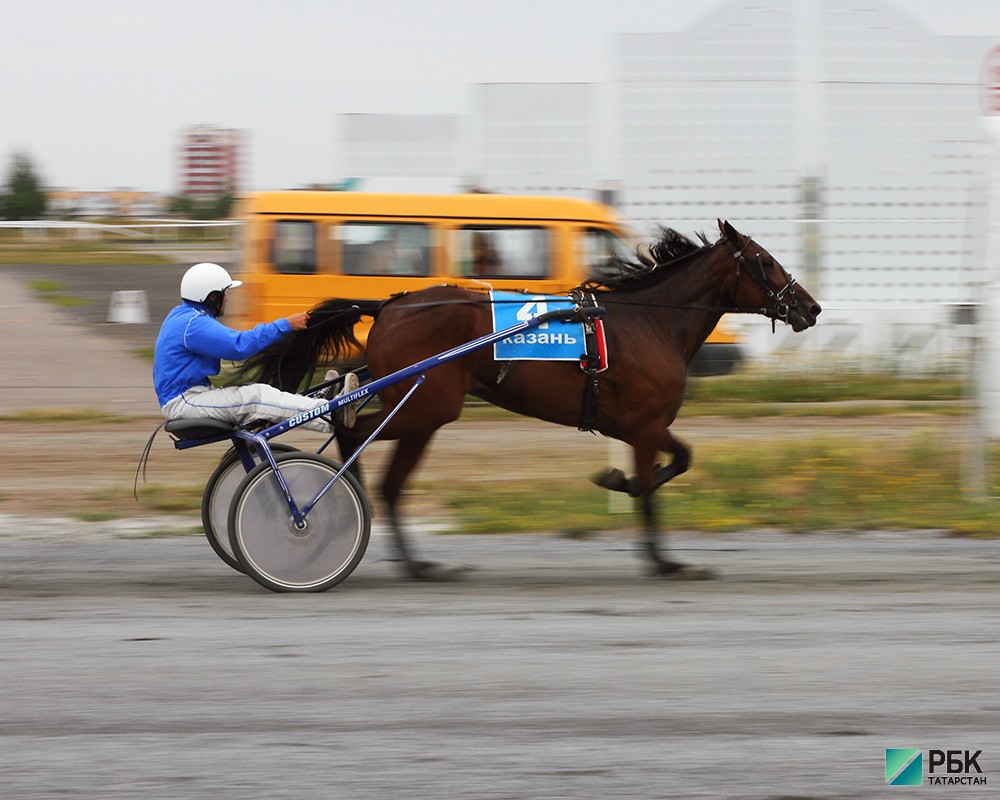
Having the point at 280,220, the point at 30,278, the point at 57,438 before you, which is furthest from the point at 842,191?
the point at 30,278

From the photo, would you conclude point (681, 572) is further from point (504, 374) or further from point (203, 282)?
point (203, 282)

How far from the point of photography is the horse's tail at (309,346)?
712 cm

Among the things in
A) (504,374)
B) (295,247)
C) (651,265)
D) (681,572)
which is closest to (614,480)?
(681,572)

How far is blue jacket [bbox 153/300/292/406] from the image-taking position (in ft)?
20.9

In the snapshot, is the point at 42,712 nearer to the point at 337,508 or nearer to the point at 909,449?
the point at 337,508

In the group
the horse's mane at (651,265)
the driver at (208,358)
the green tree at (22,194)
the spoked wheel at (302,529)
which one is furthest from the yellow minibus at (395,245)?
the green tree at (22,194)

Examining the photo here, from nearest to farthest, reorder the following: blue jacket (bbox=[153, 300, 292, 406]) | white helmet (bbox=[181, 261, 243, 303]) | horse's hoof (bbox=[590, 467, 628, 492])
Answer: blue jacket (bbox=[153, 300, 292, 406]), white helmet (bbox=[181, 261, 243, 303]), horse's hoof (bbox=[590, 467, 628, 492])

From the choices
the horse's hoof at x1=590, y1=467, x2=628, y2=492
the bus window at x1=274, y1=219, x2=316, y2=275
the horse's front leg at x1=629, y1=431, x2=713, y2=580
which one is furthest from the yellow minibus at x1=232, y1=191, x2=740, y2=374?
the horse's front leg at x1=629, y1=431, x2=713, y2=580

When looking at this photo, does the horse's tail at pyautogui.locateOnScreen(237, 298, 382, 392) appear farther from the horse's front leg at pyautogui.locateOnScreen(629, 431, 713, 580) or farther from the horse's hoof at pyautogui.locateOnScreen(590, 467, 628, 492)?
the horse's front leg at pyautogui.locateOnScreen(629, 431, 713, 580)

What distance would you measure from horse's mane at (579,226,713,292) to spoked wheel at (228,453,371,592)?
1.69 m

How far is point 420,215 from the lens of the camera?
42.9ft

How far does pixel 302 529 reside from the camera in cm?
648

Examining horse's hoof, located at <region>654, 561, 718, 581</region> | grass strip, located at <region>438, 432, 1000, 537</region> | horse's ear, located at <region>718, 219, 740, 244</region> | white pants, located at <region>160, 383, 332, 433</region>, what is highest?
horse's ear, located at <region>718, 219, 740, 244</region>

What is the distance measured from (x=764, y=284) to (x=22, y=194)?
42.8m
